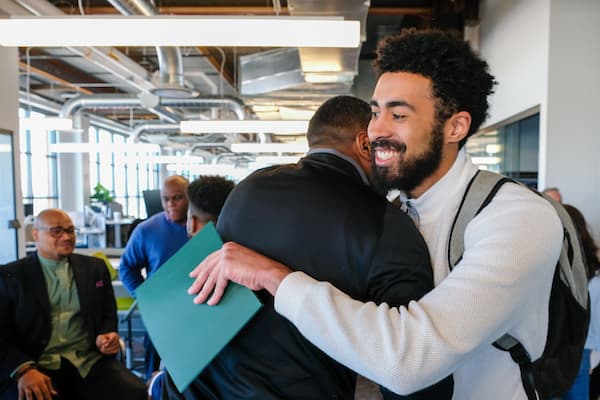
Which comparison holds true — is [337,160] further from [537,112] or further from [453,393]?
[537,112]

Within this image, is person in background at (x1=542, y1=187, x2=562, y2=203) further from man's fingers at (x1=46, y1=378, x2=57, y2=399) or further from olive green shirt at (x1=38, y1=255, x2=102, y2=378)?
man's fingers at (x1=46, y1=378, x2=57, y2=399)

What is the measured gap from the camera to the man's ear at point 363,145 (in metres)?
1.27

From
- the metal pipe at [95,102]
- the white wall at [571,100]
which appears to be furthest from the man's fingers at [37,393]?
the metal pipe at [95,102]

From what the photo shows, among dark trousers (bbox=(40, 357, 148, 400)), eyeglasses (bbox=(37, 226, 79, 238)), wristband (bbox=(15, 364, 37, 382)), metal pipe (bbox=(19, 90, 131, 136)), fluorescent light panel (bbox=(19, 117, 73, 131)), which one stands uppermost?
metal pipe (bbox=(19, 90, 131, 136))

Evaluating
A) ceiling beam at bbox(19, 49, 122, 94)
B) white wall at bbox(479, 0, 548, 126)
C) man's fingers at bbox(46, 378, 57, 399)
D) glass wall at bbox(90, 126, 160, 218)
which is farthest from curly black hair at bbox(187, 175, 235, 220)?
glass wall at bbox(90, 126, 160, 218)

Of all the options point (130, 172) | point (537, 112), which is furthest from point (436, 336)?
point (130, 172)

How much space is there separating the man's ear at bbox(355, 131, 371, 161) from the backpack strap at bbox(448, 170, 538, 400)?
0.34 meters

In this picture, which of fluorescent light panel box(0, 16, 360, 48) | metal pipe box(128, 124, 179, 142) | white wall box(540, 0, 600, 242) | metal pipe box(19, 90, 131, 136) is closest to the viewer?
fluorescent light panel box(0, 16, 360, 48)

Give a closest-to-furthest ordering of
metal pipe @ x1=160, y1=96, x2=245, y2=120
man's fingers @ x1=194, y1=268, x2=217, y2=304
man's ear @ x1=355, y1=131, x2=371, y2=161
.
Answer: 1. man's fingers @ x1=194, y1=268, x2=217, y2=304
2. man's ear @ x1=355, y1=131, x2=371, y2=161
3. metal pipe @ x1=160, y1=96, x2=245, y2=120

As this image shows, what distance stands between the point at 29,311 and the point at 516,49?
14.2ft

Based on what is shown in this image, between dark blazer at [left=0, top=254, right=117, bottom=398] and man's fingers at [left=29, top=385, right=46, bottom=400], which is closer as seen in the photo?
man's fingers at [left=29, top=385, right=46, bottom=400]

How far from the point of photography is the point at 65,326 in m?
2.85

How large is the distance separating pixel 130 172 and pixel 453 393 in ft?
57.4

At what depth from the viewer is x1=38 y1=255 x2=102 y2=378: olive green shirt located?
110 inches
